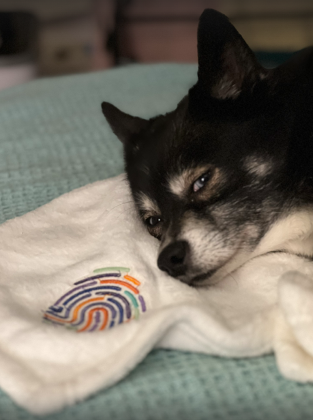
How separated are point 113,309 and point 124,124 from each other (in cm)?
83

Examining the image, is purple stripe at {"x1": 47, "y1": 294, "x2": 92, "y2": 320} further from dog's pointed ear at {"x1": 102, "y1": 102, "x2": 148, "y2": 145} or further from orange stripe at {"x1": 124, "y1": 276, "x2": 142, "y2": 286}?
dog's pointed ear at {"x1": 102, "y1": 102, "x2": 148, "y2": 145}

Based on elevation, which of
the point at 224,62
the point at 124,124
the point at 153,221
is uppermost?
the point at 224,62

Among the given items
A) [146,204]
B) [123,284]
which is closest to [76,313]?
[123,284]

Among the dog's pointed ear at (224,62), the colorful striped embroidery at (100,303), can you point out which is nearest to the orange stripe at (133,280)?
the colorful striped embroidery at (100,303)

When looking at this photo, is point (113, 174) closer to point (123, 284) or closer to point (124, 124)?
point (124, 124)

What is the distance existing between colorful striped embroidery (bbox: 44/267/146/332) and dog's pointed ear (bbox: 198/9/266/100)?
2.02 ft

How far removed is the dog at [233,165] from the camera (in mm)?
1199

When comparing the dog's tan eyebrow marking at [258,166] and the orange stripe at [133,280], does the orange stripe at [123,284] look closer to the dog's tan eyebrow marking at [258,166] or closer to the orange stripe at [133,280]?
the orange stripe at [133,280]

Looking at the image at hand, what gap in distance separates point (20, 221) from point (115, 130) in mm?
514

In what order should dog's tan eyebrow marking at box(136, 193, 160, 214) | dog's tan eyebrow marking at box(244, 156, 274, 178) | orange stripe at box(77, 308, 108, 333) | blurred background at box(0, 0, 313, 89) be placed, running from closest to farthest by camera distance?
1. orange stripe at box(77, 308, 108, 333)
2. dog's tan eyebrow marking at box(244, 156, 274, 178)
3. dog's tan eyebrow marking at box(136, 193, 160, 214)
4. blurred background at box(0, 0, 313, 89)

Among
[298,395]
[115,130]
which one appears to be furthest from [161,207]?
[298,395]

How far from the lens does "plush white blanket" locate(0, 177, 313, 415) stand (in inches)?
35.3

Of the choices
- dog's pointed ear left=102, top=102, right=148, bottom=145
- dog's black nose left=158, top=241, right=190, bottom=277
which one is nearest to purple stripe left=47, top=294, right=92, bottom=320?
dog's black nose left=158, top=241, right=190, bottom=277

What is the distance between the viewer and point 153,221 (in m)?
1.48
